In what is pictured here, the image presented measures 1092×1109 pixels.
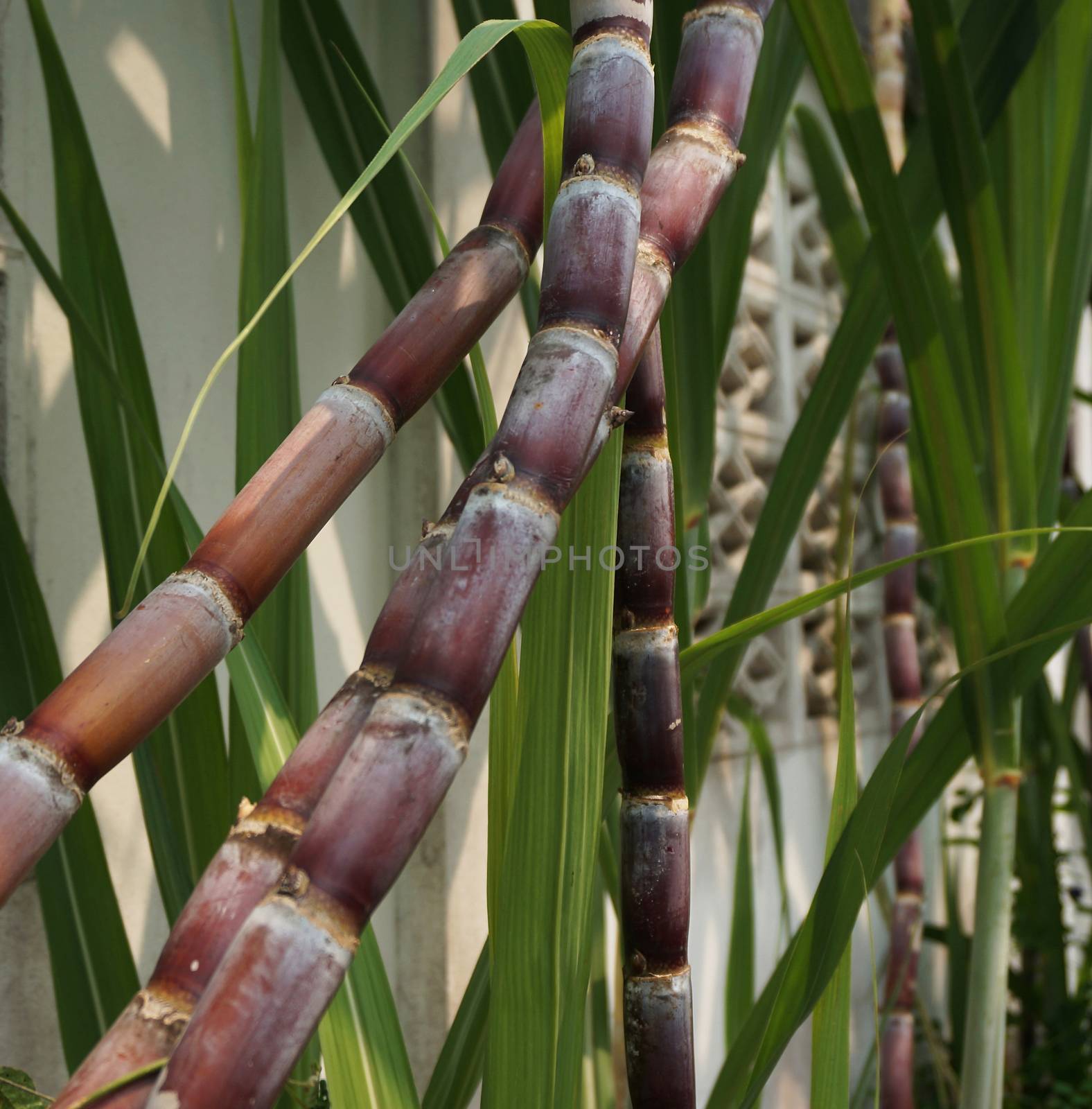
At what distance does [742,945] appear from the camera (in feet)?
2.32

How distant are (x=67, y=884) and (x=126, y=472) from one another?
22 centimetres

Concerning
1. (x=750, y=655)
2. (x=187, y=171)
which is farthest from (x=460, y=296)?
(x=750, y=655)

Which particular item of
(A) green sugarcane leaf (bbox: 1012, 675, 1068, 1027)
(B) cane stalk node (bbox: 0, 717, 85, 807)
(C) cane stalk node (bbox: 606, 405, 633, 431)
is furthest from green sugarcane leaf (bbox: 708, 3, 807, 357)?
(A) green sugarcane leaf (bbox: 1012, 675, 1068, 1027)

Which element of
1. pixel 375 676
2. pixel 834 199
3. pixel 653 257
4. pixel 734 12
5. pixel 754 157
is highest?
pixel 834 199

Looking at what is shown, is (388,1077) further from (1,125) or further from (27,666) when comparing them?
(1,125)

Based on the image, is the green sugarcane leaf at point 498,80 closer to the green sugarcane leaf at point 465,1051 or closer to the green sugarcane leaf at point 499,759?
the green sugarcane leaf at point 499,759

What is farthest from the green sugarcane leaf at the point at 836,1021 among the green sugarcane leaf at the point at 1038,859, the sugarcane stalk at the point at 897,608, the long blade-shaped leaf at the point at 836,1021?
the green sugarcane leaf at the point at 1038,859

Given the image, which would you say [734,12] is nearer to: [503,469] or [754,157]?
[503,469]

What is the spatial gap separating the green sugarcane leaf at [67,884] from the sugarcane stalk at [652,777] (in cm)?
28

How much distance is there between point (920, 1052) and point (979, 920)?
985 millimetres

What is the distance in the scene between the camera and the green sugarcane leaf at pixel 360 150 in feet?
2.06

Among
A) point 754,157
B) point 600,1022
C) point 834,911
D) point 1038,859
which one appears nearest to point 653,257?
point 834,911

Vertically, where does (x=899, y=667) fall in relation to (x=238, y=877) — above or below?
above

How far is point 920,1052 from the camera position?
1410 millimetres
